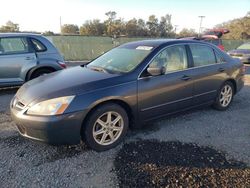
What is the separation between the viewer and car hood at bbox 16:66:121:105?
3346mm

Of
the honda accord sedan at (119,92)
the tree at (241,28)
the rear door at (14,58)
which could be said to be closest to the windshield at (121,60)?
the honda accord sedan at (119,92)

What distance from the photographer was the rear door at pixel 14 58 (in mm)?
6215

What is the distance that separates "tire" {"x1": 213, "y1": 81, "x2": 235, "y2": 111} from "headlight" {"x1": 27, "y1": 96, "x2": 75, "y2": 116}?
325 cm

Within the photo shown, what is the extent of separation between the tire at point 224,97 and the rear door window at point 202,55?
0.66m

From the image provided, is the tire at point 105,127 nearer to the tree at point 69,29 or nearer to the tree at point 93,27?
the tree at point 93,27

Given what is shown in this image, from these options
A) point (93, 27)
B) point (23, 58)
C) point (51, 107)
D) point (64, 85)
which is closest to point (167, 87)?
point (64, 85)

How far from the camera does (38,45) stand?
21.7ft

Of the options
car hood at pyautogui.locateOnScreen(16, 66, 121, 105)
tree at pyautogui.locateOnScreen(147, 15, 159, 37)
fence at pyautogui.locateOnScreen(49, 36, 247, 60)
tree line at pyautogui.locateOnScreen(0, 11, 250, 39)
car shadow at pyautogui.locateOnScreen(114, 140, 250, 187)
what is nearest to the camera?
car shadow at pyautogui.locateOnScreen(114, 140, 250, 187)

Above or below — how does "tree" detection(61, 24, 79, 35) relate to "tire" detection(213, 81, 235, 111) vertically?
below

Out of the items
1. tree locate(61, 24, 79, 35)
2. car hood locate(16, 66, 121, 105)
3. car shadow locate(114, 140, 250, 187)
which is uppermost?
car hood locate(16, 66, 121, 105)

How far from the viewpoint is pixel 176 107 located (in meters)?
4.35

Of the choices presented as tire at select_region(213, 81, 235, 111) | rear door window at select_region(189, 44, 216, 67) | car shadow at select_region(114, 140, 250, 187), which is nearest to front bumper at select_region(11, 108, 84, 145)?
car shadow at select_region(114, 140, 250, 187)

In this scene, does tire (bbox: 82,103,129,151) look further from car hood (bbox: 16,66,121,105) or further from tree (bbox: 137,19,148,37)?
tree (bbox: 137,19,148,37)

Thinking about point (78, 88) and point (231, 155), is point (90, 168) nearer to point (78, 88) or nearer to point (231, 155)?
point (78, 88)
